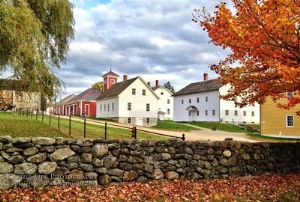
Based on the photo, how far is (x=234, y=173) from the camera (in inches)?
449

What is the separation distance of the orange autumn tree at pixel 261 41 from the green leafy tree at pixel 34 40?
600 cm

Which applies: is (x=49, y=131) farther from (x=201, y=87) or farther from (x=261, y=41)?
(x=201, y=87)

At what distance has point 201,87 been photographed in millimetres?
59688

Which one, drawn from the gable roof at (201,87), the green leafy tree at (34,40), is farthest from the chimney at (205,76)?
the green leafy tree at (34,40)

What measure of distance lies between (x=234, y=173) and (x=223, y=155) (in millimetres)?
764

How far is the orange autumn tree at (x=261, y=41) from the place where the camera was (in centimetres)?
952

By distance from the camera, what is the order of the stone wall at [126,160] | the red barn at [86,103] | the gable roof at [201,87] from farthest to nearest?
the red barn at [86,103], the gable roof at [201,87], the stone wall at [126,160]

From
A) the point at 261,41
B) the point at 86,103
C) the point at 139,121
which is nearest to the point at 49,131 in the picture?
the point at 261,41

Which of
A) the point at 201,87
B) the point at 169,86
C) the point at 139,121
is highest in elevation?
the point at 169,86

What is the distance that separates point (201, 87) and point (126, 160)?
168ft

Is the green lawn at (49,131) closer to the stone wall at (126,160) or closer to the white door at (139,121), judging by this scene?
the stone wall at (126,160)

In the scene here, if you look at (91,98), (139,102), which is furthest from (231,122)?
(91,98)

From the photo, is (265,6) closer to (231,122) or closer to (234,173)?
(234,173)

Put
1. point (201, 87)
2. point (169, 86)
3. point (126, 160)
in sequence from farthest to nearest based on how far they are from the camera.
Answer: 1. point (169, 86)
2. point (201, 87)
3. point (126, 160)
